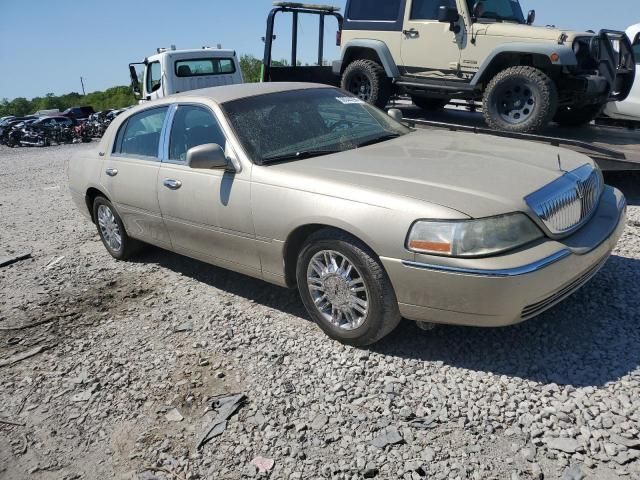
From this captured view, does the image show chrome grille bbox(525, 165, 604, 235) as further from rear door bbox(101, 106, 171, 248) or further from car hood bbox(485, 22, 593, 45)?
car hood bbox(485, 22, 593, 45)

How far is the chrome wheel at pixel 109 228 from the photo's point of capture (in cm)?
518

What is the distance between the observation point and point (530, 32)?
671 cm

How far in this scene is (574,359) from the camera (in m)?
3.03

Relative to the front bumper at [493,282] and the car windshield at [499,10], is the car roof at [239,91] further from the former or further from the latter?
the car windshield at [499,10]

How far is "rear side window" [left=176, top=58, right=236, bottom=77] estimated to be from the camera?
42.2ft

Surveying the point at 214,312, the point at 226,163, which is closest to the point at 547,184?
the point at 226,163

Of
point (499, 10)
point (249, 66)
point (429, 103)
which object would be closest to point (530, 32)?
point (499, 10)

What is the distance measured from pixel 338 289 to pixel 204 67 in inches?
448

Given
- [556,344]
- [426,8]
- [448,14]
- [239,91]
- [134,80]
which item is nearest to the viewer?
[556,344]

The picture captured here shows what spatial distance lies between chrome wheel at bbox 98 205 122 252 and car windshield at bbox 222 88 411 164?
1911mm

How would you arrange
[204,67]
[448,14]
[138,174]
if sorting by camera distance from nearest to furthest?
[138,174]
[448,14]
[204,67]

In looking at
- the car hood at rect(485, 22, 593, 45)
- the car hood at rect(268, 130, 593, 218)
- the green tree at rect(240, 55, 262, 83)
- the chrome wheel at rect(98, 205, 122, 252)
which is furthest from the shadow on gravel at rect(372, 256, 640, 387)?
the green tree at rect(240, 55, 262, 83)

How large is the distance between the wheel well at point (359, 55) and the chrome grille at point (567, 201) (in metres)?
5.56

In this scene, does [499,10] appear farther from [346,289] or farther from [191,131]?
[346,289]
